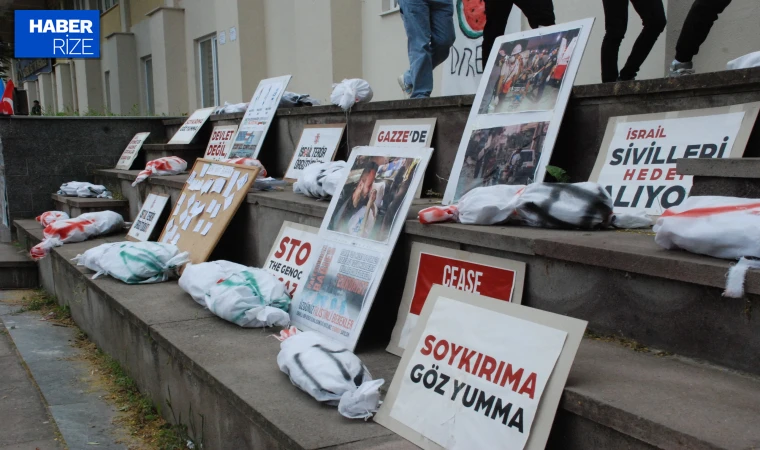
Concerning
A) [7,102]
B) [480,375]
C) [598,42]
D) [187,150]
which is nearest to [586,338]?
[480,375]

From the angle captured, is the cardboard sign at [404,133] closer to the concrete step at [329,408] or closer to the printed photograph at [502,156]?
the printed photograph at [502,156]

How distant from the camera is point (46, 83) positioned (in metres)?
30.1

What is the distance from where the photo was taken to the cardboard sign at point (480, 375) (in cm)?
212

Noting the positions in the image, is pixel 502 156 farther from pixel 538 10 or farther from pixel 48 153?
pixel 48 153

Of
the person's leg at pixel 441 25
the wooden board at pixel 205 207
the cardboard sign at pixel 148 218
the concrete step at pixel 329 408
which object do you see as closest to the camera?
the concrete step at pixel 329 408

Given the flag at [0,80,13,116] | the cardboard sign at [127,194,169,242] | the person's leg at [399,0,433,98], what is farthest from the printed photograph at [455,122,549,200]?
the flag at [0,80,13,116]

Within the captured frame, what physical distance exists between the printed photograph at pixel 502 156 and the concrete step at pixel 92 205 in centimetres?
503

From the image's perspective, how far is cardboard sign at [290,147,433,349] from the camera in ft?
11.0

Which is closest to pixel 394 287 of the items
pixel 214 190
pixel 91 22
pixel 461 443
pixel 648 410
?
pixel 461 443

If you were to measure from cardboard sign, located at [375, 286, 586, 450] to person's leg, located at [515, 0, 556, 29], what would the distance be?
9.30 feet

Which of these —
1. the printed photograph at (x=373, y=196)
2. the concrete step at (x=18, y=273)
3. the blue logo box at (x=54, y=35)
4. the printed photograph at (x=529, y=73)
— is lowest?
the concrete step at (x=18, y=273)

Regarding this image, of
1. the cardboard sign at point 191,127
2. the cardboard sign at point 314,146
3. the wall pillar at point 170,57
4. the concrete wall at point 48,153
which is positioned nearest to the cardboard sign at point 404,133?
the cardboard sign at point 314,146

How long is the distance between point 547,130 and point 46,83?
3075cm

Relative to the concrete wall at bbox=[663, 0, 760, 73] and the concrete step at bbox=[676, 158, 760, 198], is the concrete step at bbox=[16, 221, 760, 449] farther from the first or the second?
the concrete wall at bbox=[663, 0, 760, 73]
